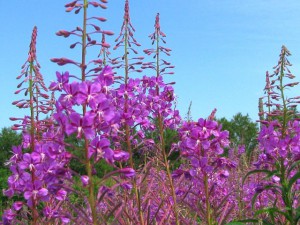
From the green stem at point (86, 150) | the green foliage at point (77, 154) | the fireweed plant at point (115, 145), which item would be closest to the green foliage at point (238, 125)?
the green foliage at point (77, 154)

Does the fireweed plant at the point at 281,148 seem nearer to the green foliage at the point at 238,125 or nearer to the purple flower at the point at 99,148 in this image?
the purple flower at the point at 99,148

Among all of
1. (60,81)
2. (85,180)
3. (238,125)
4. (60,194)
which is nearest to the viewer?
(85,180)

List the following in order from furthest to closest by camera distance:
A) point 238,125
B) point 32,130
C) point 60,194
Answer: point 238,125 → point 32,130 → point 60,194

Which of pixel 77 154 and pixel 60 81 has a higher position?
pixel 60 81

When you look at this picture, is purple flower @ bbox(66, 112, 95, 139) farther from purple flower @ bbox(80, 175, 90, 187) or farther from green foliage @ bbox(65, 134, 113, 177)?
purple flower @ bbox(80, 175, 90, 187)

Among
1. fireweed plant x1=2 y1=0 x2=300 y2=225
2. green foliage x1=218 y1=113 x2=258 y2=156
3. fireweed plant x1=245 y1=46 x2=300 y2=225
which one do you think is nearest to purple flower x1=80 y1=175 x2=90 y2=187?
fireweed plant x1=2 y1=0 x2=300 y2=225

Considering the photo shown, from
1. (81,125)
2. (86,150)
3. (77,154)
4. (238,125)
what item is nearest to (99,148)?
(86,150)

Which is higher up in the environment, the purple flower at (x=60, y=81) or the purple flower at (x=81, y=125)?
the purple flower at (x=60, y=81)

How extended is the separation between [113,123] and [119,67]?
1.97 m

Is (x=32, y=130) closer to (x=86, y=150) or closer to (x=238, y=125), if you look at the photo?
(x=86, y=150)

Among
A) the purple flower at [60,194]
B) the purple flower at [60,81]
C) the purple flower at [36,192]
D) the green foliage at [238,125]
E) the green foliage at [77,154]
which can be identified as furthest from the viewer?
the green foliage at [238,125]

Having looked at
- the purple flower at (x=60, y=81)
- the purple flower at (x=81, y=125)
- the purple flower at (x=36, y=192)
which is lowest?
the purple flower at (x=36, y=192)

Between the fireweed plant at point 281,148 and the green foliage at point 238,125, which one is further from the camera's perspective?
the green foliage at point 238,125

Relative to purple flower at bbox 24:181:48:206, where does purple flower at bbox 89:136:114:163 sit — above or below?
Result: above
